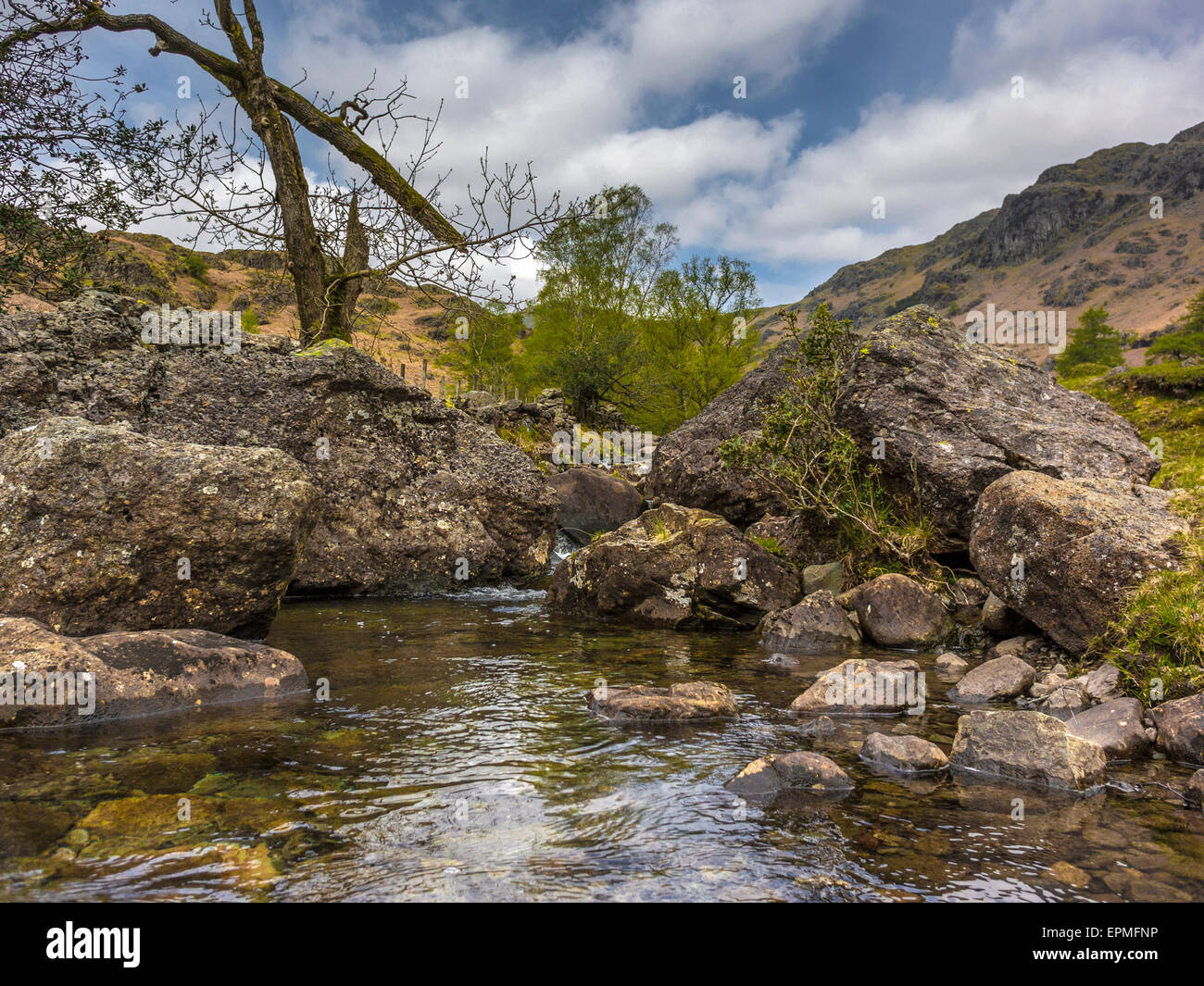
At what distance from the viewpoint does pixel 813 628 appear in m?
9.29

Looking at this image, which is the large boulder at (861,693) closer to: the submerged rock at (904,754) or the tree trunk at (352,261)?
the submerged rock at (904,754)

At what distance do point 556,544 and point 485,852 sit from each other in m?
13.0

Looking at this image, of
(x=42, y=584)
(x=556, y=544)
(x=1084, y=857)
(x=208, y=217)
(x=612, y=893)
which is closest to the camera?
(x=612, y=893)

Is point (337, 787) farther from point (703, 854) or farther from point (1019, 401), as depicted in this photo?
point (1019, 401)

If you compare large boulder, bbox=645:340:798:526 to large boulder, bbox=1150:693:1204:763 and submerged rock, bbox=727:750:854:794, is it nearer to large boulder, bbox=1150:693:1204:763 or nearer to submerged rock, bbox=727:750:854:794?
large boulder, bbox=1150:693:1204:763

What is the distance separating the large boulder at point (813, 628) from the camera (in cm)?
918

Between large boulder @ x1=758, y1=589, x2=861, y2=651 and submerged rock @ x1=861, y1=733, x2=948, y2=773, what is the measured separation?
3954 millimetres

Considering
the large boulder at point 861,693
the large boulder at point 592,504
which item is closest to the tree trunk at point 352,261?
the large boulder at point 592,504

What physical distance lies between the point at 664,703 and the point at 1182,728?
12.2 ft

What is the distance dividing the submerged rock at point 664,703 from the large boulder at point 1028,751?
1883 millimetres

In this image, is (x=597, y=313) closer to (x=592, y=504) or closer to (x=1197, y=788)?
(x=592, y=504)

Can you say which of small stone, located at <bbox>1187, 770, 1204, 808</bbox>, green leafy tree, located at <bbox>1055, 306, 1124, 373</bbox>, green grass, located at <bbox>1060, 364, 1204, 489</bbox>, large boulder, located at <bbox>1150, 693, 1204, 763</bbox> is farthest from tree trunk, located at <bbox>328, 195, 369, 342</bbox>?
green leafy tree, located at <bbox>1055, 306, 1124, 373</bbox>
